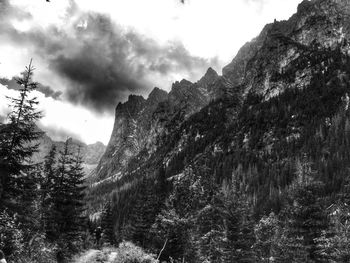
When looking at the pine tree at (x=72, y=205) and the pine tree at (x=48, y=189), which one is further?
the pine tree at (x=72, y=205)

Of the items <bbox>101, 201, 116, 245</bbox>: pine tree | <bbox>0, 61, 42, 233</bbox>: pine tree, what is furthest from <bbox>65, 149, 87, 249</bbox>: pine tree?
<bbox>101, 201, 116, 245</bbox>: pine tree

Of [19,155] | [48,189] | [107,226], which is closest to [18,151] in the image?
[19,155]

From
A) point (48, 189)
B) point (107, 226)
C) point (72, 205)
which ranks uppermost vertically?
point (48, 189)

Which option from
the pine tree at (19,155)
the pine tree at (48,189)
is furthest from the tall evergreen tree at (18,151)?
the pine tree at (48,189)

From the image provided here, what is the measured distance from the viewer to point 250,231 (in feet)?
83.4

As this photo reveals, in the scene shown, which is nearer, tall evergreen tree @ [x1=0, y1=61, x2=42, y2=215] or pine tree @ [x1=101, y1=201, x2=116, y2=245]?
tall evergreen tree @ [x1=0, y1=61, x2=42, y2=215]

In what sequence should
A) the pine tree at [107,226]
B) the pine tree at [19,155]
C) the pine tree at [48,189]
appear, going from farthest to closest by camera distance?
the pine tree at [107,226], the pine tree at [48,189], the pine tree at [19,155]

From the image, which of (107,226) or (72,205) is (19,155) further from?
(107,226)

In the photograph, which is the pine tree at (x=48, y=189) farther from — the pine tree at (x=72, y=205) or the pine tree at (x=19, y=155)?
the pine tree at (x=19, y=155)

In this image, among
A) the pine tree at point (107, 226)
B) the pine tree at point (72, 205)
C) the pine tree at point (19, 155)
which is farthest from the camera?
the pine tree at point (107, 226)

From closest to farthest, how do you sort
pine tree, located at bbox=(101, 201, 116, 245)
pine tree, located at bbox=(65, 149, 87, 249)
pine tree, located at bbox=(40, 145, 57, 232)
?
pine tree, located at bbox=(40, 145, 57, 232), pine tree, located at bbox=(65, 149, 87, 249), pine tree, located at bbox=(101, 201, 116, 245)

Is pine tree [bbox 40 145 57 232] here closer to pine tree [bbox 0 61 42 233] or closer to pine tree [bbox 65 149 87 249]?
pine tree [bbox 65 149 87 249]

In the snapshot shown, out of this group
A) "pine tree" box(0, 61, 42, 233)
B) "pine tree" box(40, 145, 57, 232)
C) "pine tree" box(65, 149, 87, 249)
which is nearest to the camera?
"pine tree" box(0, 61, 42, 233)

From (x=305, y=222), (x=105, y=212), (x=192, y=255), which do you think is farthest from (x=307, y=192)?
(x=105, y=212)
